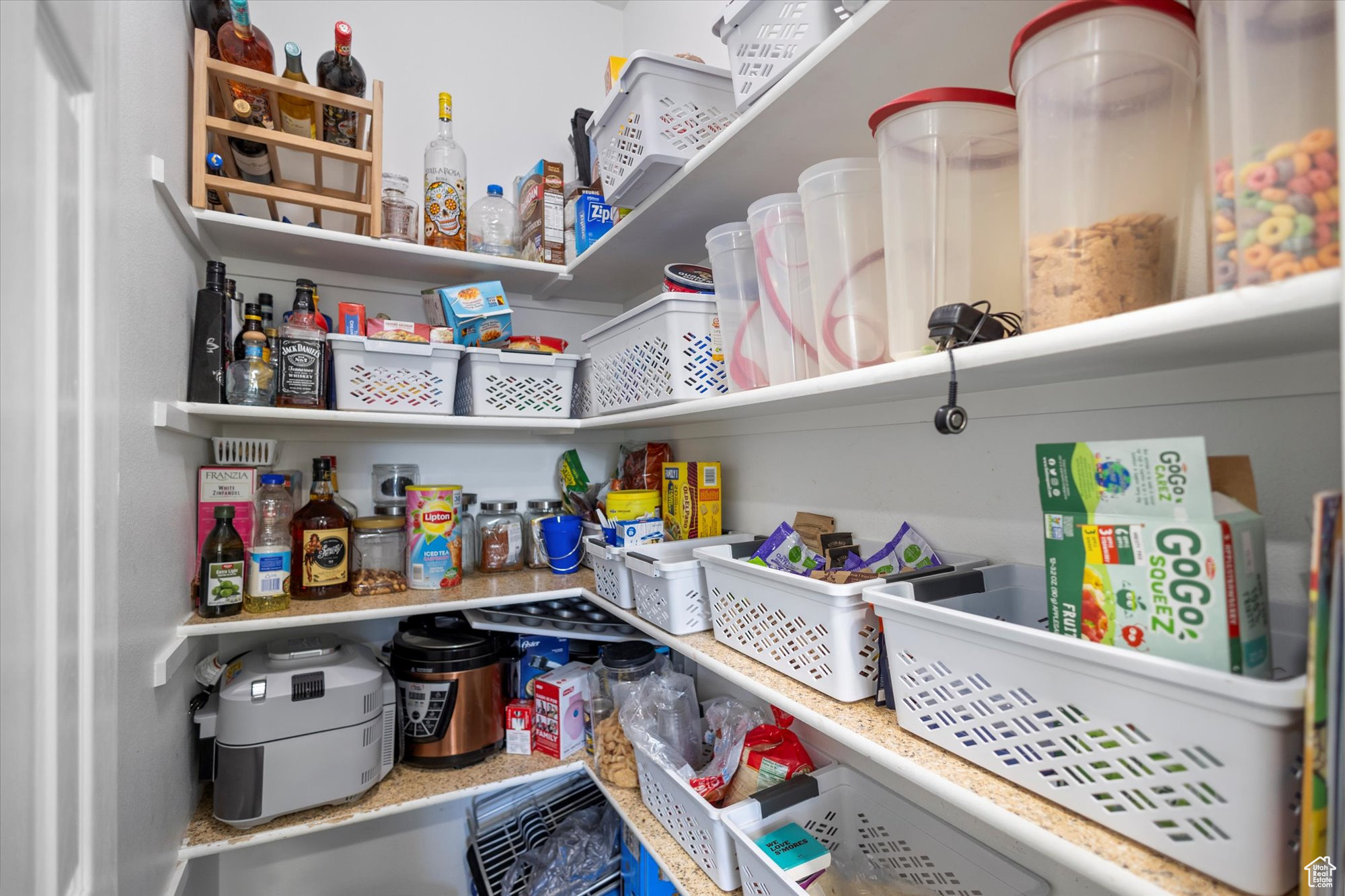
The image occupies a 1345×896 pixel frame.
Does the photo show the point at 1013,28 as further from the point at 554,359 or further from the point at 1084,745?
the point at 554,359

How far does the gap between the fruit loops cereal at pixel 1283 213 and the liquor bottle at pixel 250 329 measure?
1.67 metres

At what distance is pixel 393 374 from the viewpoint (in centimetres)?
152

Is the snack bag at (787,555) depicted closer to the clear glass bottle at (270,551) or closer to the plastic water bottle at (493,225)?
the clear glass bottle at (270,551)

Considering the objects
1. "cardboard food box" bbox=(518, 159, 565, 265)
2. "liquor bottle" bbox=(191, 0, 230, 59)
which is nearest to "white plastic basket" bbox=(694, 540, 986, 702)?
"cardboard food box" bbox=(518, 159, 565, 265)

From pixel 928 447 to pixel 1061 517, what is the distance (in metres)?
0.45

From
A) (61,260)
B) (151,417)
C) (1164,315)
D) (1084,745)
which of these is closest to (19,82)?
(61,260)

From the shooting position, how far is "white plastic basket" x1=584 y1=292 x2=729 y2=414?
115 centimetres

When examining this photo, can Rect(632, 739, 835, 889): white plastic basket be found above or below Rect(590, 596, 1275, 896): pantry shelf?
below

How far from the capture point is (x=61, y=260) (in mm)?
698

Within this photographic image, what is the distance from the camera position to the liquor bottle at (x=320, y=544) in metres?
1.48

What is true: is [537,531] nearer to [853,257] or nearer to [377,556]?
[377,556]

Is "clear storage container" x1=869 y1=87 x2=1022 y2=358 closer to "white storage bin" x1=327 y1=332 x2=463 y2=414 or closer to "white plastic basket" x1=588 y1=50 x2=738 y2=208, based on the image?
"white plastic basket" x1=588 y1=50 x2=738 y2=208

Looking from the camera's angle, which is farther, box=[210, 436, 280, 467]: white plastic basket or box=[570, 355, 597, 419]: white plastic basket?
box=[570, 355, 597, 419]: white plastic basket

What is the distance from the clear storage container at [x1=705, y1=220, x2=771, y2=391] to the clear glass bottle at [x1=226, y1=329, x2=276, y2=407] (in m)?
1.08
